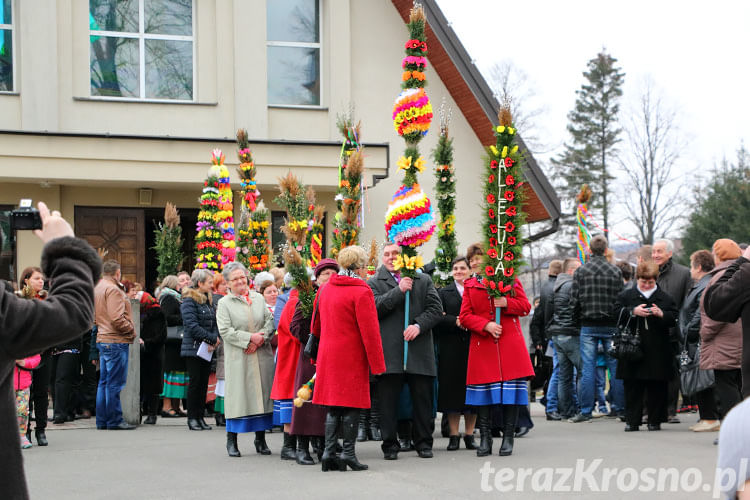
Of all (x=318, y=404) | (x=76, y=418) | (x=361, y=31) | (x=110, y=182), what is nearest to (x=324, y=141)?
(x=361, y=31)

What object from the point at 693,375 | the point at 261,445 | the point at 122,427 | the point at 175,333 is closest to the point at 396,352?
the point at 261,445

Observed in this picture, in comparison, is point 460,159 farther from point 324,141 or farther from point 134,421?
point 134,421

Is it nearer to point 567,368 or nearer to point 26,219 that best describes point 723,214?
point 567,368

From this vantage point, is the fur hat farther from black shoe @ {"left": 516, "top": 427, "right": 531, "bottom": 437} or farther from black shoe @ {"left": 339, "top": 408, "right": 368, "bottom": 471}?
black shoe @ {"left": 339, "top": 408, "right": 368, "bottom": 471}

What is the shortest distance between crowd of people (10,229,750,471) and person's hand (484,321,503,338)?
0.02 meters

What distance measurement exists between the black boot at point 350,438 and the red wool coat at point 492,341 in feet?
4.96

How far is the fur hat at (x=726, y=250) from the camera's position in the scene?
10.7 metres

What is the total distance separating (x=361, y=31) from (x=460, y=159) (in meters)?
3.30

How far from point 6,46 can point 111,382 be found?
8.48 metres

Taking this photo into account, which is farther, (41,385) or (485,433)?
(41,385)

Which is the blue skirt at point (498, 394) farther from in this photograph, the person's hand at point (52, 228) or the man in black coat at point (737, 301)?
the person's hand at point (52, 228)

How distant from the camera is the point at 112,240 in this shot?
19578mm

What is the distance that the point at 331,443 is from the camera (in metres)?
9.21

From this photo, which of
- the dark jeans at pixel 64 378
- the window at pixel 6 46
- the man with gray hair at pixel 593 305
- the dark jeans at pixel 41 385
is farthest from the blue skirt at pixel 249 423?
the window at pixel 6 46
